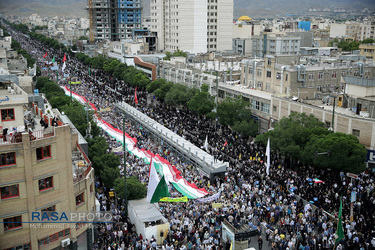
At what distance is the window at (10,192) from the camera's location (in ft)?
73.6

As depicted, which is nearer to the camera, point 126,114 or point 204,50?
point 126,114

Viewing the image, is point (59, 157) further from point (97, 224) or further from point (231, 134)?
point (231, 134)

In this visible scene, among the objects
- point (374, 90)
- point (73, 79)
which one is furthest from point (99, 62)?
point (374, 90)

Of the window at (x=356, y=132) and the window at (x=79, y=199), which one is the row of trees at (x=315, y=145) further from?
the window at (x=79, y=199)

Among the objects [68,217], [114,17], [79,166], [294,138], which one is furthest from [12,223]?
[114,17]

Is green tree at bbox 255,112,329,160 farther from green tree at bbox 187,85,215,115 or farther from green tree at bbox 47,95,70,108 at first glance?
green tree at bbox 47,95,70,108

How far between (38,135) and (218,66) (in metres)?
59.9

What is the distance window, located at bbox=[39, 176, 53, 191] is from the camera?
23.5 m

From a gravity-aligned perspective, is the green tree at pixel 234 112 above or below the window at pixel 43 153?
below

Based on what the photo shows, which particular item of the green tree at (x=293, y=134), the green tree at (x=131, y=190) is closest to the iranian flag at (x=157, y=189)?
the green tree at (x=131, y=190)

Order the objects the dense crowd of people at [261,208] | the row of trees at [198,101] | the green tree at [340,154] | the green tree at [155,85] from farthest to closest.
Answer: the green tree at [155,85] → the row of trees at [198,101] → the green tree at [340,154] → the dense crowd of people at [261,208]

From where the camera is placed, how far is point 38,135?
2333 cm

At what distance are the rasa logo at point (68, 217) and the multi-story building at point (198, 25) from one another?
107179mm

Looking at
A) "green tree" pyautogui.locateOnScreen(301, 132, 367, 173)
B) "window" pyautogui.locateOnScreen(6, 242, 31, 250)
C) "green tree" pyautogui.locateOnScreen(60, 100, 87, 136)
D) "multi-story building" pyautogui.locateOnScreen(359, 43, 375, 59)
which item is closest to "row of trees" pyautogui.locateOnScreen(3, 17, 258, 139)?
"green tree" pyautogui.locateOnScreen(301, 132, 367, 173)
